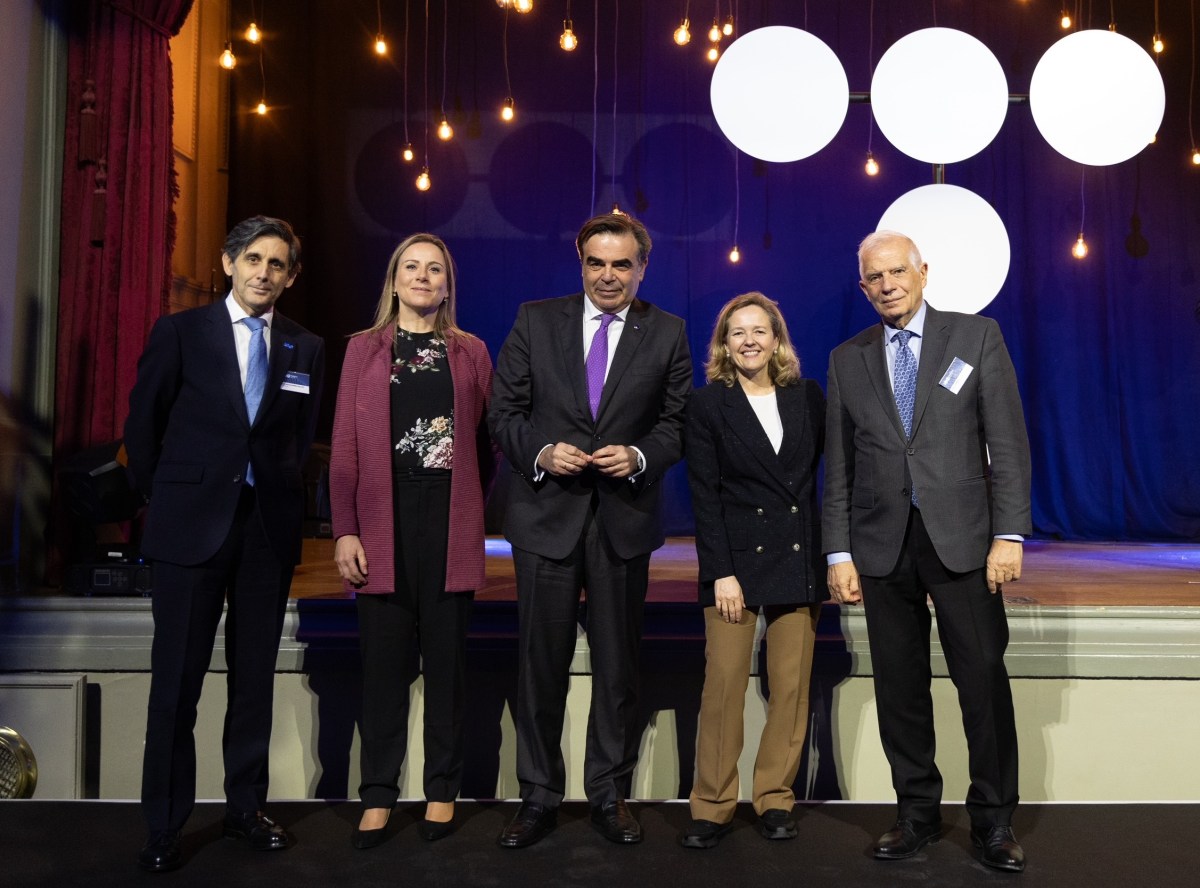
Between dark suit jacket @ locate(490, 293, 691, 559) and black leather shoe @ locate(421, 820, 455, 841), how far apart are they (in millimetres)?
681

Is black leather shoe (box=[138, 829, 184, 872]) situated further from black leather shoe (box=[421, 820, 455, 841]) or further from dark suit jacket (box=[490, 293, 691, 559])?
dark suit jacket (box=[490, 293, 691, 559])

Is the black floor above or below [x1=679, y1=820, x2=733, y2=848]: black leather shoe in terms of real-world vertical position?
below

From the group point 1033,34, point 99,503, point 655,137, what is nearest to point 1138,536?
point 1033,34

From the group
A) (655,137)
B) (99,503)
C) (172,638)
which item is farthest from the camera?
(655,137)

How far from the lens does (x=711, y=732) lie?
7.97 feet

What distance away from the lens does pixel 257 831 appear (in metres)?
2.35

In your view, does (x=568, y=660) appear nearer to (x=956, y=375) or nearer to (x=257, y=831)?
(x=257, y=831)

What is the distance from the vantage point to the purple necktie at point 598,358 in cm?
250

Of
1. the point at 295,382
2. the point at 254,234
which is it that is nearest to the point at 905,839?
the point at 295,382

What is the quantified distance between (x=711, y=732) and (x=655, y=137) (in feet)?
17.9

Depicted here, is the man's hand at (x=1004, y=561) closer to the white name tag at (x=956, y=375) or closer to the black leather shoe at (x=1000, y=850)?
the white name tag at (x=956, y=375)

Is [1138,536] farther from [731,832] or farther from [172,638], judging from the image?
[172,638]

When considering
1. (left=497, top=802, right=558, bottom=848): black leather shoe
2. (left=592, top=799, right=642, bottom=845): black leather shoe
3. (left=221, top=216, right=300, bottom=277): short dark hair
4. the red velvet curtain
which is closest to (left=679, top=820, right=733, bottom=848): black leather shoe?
(left=592, top=799, right=642, bottom=845): black leather shoe

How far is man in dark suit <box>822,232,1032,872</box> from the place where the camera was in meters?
2.29
